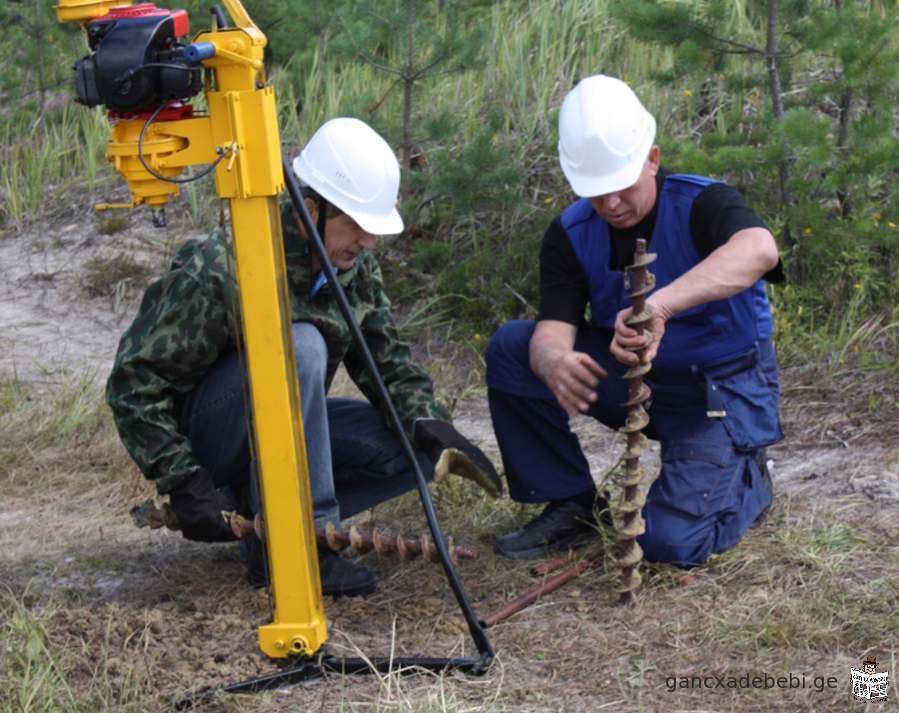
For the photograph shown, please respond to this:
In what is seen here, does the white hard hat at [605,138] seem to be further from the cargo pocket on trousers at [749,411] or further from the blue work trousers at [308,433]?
the blue work trousers at [308,433]

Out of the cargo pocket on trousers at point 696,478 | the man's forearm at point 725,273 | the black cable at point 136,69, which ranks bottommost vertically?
the cargo pocket on trousers at point 696,478

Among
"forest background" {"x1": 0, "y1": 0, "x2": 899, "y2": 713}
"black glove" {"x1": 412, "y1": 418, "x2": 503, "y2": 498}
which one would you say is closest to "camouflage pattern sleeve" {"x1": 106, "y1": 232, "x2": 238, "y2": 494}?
"forest background" {"x1": 0, "y1": 0, "x2": 899, "y2": 713}

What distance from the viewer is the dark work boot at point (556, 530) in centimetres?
310

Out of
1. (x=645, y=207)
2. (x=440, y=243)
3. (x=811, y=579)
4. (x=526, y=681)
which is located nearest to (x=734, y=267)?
(x=645, y=207)

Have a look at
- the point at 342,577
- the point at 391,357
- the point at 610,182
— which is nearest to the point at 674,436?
the point at 610,182

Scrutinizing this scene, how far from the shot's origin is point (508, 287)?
16.9ft

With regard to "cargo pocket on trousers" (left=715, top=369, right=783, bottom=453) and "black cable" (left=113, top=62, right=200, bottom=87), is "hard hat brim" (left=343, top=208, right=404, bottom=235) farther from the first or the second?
"cargo pocket on trousers" (left=715, top=369, right=783, bottom=453)

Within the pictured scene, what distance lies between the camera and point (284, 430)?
6.91 feet

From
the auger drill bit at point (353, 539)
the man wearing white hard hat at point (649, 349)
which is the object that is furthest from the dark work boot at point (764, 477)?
the auger drill bit at point (353, 539)

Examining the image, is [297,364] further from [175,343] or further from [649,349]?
[649,349]

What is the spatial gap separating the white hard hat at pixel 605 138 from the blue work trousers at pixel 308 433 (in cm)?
96

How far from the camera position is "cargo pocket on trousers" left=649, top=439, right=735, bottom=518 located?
2.88 m

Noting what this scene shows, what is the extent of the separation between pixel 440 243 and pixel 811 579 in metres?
3.17

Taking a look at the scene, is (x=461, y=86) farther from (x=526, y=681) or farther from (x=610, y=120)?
(x=526, y=681)
